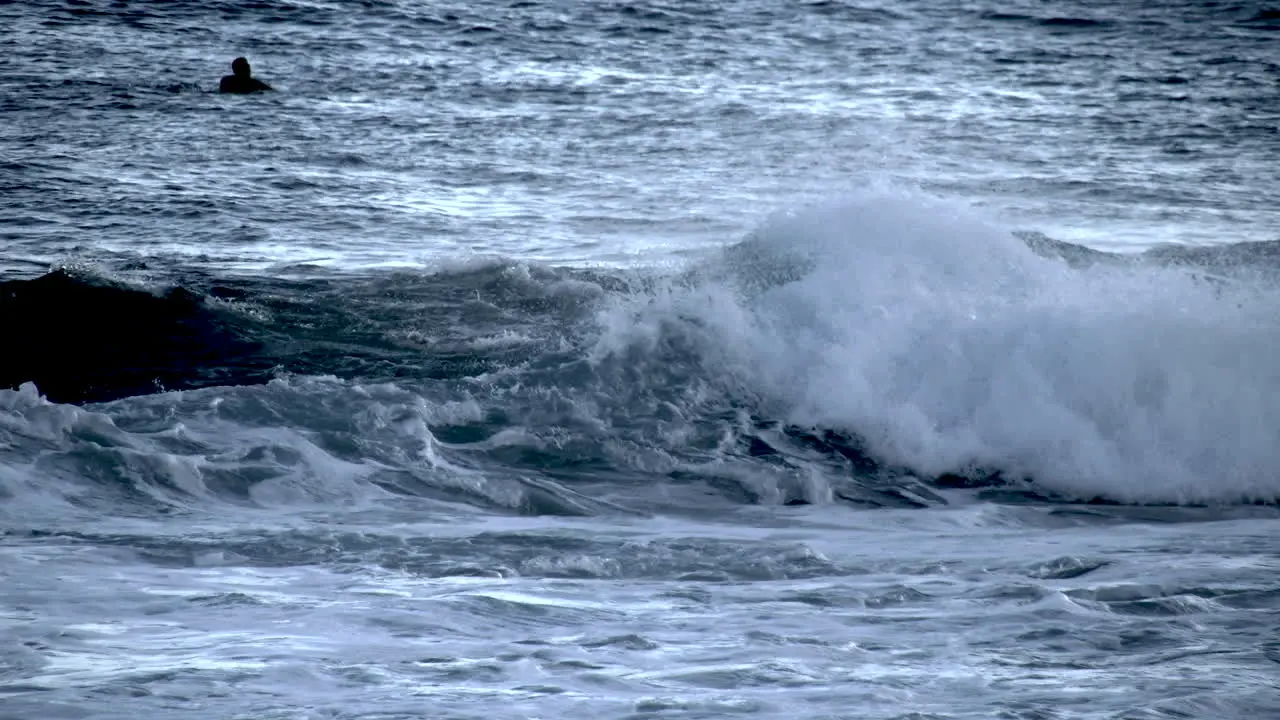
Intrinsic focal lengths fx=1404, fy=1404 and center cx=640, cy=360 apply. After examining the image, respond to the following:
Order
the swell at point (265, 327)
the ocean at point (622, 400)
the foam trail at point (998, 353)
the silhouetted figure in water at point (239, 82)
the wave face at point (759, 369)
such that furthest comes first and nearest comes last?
the silhouetted figure in water at point (239, 82)
the swell at point (265, 327)
the foam trail at point (998, 353)
the wave face at point (759, 369)
the ocean at point (622, 400)

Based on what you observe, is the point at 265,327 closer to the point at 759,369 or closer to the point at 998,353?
the point at 759,369

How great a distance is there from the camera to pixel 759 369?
8844 millimetres

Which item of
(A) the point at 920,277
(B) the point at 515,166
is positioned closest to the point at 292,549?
(A) the point at 920,277

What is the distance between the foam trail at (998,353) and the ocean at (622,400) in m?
0.03

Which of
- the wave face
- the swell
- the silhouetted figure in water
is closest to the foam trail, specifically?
the wave face

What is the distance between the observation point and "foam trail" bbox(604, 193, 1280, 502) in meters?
7.73

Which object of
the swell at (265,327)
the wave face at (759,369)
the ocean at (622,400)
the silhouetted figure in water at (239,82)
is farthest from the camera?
the silhouetted figure in water at (239,82)

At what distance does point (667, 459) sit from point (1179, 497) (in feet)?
8.77

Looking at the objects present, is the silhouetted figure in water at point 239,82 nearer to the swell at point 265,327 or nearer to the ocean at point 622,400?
the ocean at point 622,400

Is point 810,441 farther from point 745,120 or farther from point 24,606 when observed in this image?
point 745,120

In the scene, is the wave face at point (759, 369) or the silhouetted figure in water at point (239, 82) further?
the silhouetted figure in water at point (239, 82)

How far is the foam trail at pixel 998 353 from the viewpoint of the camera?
7.73 meters

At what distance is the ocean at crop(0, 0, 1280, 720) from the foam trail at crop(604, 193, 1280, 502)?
0.03 metres

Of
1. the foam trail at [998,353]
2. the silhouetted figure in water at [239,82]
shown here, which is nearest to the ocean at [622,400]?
the foam trail at [998,353]
